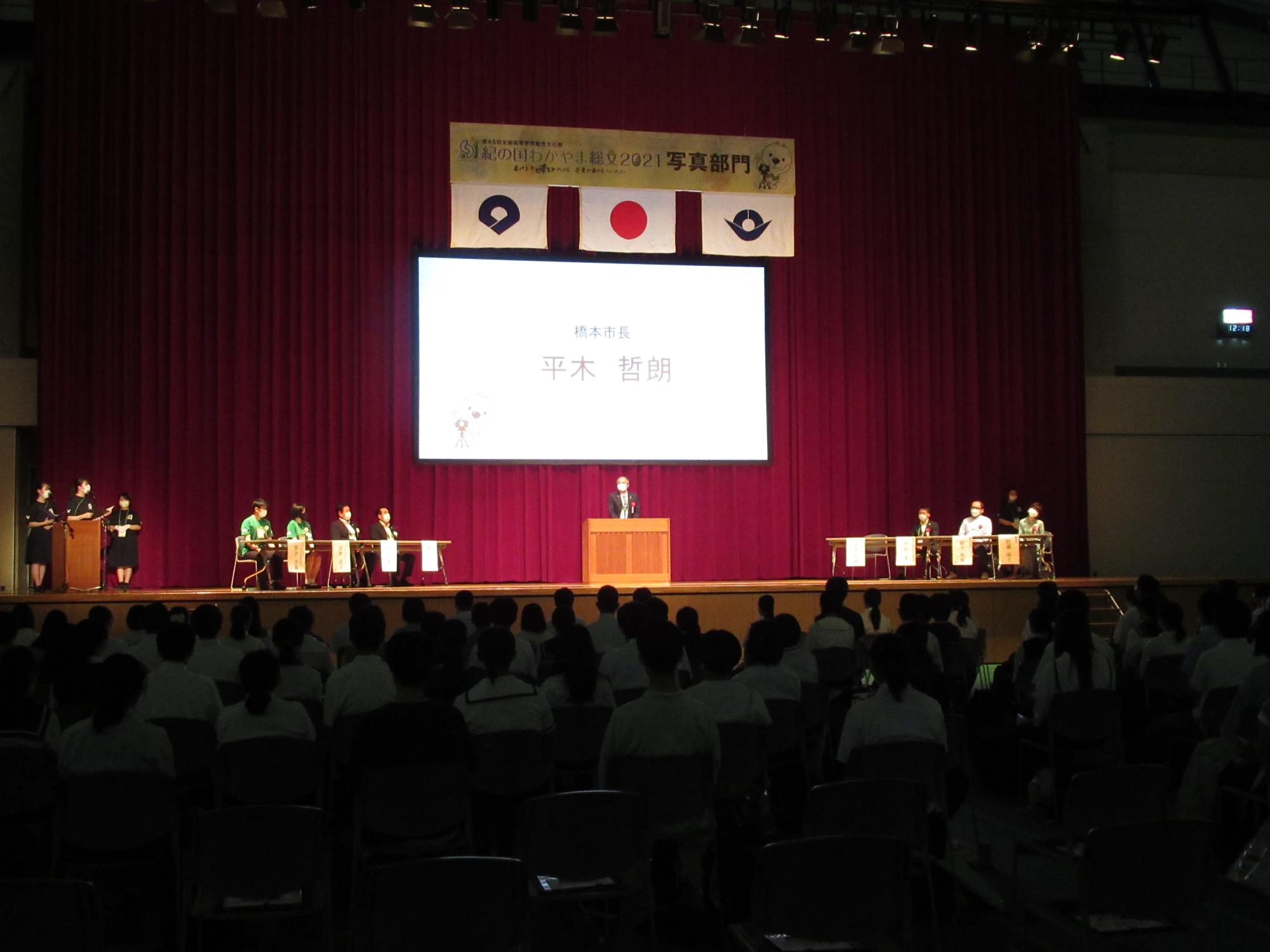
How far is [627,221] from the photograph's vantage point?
512 inches

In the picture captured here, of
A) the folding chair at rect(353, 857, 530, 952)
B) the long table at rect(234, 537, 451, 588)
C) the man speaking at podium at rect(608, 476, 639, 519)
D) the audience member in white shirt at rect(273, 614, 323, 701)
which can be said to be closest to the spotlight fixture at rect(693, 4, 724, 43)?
the man speaking at podium at rect(608, 476, 639, 519)

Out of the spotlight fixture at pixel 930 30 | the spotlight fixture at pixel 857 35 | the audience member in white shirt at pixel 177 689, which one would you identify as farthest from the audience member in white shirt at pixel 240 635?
the spotlight fixture at pixel 930 30

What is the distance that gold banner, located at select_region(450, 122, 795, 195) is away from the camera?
12.8 meters

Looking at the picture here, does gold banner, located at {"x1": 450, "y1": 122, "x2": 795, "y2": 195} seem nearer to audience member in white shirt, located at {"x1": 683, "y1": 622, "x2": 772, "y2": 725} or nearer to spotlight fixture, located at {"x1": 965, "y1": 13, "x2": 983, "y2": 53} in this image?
spotlight fixture, located at {"x1": 965, "y1": 13, "x2": 983, "y2": 53}

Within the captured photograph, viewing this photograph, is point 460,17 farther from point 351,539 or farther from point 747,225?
point 351,539

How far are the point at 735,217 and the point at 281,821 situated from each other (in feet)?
36.7

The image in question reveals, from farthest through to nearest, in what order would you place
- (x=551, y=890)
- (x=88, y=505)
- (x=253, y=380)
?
1. (x=253, y=380)
2. (x=88, y=505)
3. (x=551, y=890)

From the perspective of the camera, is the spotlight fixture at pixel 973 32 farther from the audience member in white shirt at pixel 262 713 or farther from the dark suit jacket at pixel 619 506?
the audience member in white shirt at pixel 262 713

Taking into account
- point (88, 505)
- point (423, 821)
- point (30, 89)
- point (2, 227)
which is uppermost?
point (30, 89)

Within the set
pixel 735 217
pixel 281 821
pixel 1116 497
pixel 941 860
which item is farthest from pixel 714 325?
pixel 281 821

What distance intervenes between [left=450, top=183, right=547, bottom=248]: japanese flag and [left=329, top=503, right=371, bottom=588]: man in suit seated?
10.3ft

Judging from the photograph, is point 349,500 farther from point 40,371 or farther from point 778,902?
point 778,902

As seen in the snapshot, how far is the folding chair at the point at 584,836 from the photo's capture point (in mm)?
3000

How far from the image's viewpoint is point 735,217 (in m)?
13.2
